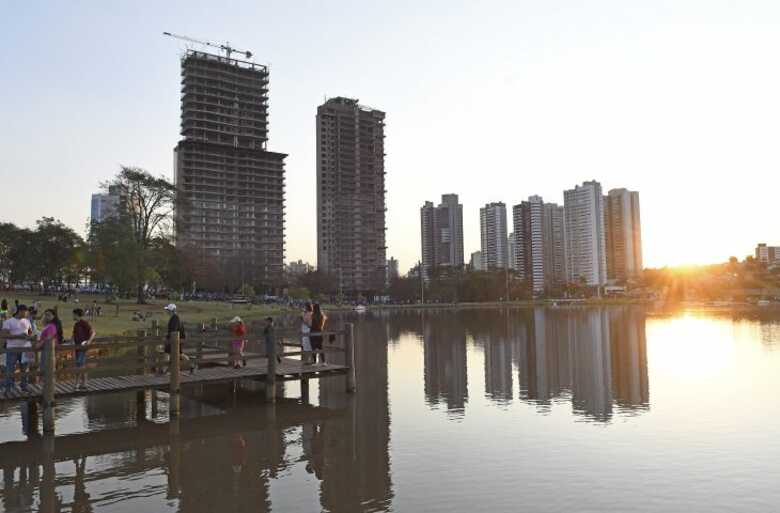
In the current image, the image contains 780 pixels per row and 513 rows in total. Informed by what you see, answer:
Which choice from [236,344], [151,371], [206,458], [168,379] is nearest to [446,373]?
[236,344]

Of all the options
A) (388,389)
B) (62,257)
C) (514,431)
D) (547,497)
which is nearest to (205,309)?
(62,257)

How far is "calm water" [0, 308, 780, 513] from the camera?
1154 cm

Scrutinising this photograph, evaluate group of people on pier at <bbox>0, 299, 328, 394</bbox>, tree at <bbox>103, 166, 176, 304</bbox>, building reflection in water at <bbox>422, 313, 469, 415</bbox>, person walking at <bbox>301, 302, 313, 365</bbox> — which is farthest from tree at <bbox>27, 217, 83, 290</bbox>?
person walking at <bbox>301, 302, 313, 365</bbox>

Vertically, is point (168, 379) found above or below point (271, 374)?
above

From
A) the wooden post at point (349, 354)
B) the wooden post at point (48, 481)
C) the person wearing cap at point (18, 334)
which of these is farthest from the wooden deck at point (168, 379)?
the wooden post at point (48, 481)

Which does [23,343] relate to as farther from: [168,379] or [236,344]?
[236,344]

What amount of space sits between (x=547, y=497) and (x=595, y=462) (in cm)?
289

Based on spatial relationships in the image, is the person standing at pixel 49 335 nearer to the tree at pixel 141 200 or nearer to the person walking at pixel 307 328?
the person walking at pixel 307 328

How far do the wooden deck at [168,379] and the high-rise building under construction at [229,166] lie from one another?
147144mm

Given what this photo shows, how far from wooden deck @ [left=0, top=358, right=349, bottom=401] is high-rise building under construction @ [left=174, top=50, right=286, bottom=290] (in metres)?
147

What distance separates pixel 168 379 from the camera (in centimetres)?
1867

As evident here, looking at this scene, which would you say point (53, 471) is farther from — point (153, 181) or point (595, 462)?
point (153, 181)

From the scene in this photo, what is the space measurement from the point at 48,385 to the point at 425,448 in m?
9.88

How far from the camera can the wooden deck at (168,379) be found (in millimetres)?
16609
